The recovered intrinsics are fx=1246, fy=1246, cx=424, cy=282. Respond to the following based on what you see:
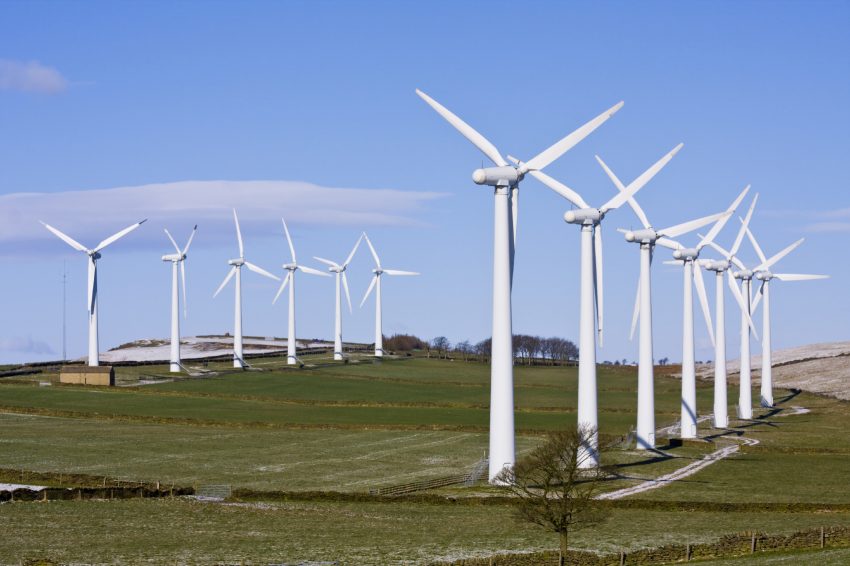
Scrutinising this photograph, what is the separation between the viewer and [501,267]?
80000mm

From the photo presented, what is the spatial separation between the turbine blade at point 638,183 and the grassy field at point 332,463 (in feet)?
66.0

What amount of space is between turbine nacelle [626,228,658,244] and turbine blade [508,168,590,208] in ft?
47.8

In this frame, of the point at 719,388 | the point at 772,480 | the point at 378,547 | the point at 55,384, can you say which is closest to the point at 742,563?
the point at 378,547

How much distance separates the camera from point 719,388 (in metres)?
131

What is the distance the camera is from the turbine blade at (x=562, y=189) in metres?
90.2

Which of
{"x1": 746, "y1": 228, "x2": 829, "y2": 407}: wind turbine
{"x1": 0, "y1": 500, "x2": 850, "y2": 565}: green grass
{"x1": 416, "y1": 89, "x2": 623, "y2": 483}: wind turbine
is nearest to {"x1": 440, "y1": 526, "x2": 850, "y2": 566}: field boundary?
{"x1": 0, "y1": 500, "x2": 850, "y2": 565}: green grass

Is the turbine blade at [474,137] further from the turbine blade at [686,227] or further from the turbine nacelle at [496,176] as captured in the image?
the turbine blade at [686,227]

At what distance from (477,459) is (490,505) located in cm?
2182

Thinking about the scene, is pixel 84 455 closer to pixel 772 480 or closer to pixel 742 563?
pixel 772 480

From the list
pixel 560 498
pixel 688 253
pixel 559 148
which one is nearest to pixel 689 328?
pixel 688 253

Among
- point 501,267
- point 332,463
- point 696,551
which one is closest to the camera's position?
point 696,551

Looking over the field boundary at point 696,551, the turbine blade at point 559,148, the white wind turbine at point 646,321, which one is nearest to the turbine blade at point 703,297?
the white wind turbine at point 646,321

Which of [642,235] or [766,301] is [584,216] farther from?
[766,301]

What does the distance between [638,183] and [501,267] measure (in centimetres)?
2149
